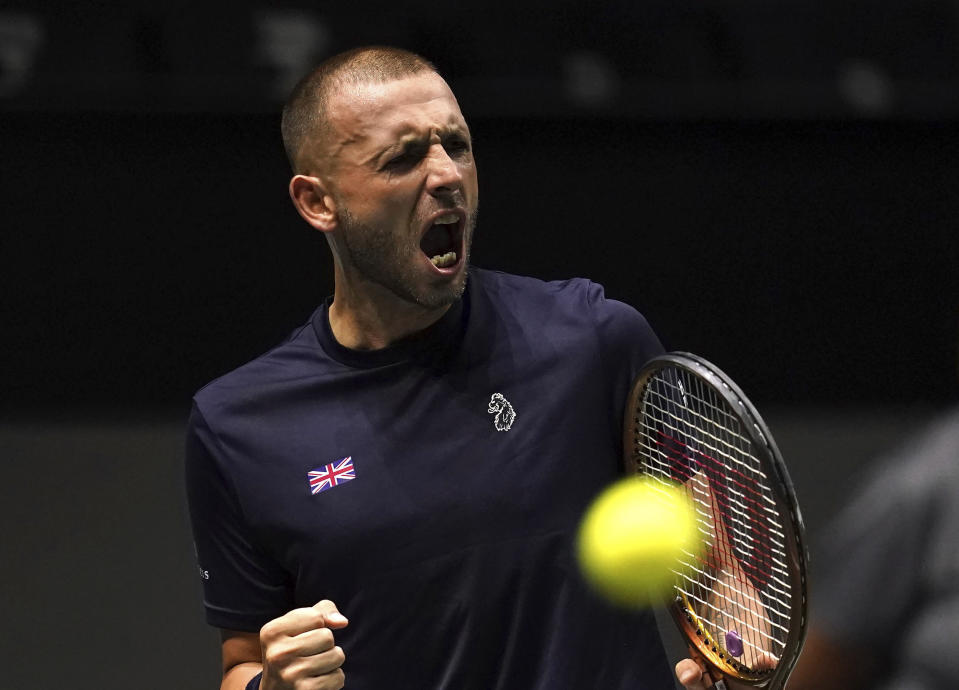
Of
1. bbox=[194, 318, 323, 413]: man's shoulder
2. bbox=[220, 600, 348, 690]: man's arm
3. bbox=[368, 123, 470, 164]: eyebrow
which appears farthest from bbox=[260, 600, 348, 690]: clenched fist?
bbox=[368, 123, 470, 164]: eyebrow

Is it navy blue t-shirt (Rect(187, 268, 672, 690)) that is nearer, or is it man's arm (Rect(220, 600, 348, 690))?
man's arm (Rect(220, 600, 348, 690))

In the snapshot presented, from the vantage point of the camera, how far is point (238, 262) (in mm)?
3936

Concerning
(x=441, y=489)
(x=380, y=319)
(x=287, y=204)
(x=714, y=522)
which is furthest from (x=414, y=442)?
(x=287, y=204)

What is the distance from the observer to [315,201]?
2.11 m

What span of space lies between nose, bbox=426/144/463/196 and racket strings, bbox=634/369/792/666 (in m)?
0.37

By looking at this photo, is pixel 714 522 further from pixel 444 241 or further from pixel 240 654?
pixel 240 654

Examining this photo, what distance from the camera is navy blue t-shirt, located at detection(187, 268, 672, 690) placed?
6.38 ft

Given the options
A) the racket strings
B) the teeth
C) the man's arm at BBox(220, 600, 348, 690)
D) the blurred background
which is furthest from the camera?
the blurred background

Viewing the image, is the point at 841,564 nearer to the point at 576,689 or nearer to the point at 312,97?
the point at 576,689

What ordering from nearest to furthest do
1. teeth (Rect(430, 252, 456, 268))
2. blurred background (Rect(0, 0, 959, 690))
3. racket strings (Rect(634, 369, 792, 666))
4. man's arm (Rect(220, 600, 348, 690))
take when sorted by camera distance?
1. man's arm (Rect(220, 600, 348, 690))
2. racket strings (Rect(634, 369, 792, 666))
3. teeth (Rect(430, 252, 456, 268))
4. blurred background (Rect(0, 0, 959, 690))

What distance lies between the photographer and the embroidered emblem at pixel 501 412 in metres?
2.00

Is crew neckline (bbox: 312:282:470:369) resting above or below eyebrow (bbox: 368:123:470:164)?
below

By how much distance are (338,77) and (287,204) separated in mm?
1883

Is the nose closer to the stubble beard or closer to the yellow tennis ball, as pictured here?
the stubble beard
